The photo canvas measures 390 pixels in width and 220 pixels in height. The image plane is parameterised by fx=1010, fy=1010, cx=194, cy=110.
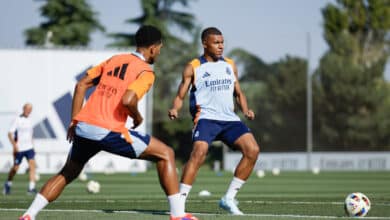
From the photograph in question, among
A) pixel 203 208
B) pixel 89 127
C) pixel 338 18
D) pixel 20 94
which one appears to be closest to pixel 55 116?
pixel 20 94

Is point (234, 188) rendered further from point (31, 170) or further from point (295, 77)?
point (295, 77)

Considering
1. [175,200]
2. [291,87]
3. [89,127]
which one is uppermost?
[291,87]

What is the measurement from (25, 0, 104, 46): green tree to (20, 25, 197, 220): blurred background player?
193 ft

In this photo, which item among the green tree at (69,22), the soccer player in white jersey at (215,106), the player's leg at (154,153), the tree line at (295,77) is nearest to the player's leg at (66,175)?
the player's leg at (154,153)

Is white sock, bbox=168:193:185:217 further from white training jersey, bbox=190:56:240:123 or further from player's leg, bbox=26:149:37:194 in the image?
player's leg, bbox=26:149:37:194

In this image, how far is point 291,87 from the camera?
5200cm

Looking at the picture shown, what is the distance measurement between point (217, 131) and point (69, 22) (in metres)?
57.9

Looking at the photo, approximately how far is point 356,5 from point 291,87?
69.2 ft

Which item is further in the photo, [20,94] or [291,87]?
[291,87]

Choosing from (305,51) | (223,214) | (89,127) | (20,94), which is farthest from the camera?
(305,51)

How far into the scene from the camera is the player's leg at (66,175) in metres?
10.2

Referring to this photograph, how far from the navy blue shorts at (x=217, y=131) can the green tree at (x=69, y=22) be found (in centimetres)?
5596

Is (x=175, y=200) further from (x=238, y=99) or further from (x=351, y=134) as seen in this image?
(x=351, y=134)

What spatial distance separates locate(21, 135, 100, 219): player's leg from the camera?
1017 cm
